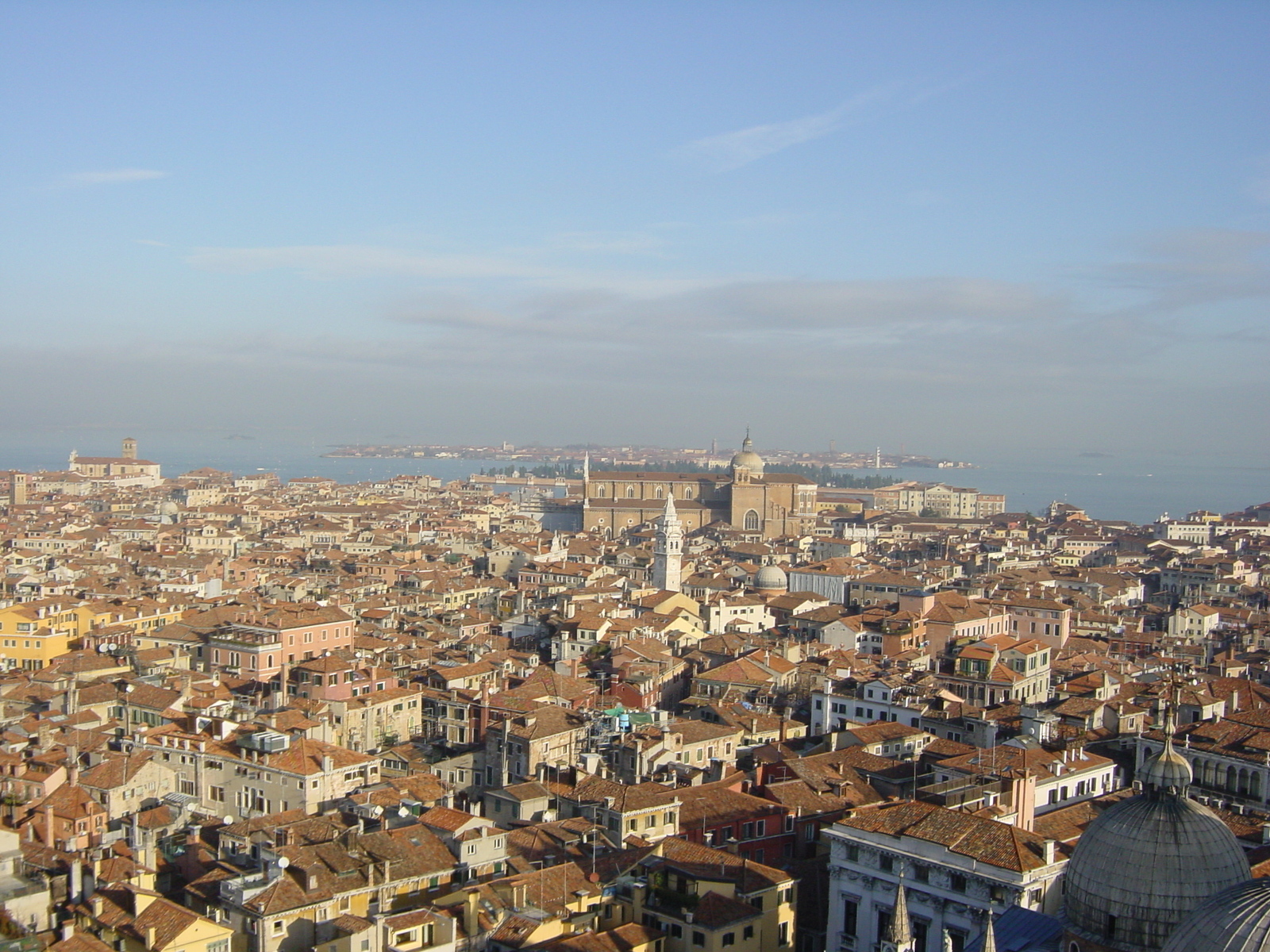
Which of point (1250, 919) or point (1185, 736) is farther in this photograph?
point (1185, 736)

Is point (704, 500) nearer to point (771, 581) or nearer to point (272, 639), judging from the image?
point (771, 581)

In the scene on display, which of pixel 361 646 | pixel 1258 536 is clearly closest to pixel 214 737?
pixel 361 646

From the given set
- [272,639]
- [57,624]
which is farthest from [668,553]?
[57,624]

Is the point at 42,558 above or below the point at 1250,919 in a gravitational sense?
below

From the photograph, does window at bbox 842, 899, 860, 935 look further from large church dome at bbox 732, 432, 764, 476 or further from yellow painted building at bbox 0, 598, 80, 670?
large church dome at bbox 732, 432, 764, 476

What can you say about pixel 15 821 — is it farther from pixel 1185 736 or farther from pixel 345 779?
pixel 1185 736

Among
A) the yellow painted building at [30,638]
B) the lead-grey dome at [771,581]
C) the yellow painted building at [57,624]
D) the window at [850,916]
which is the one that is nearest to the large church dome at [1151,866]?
the window at [850,916]
